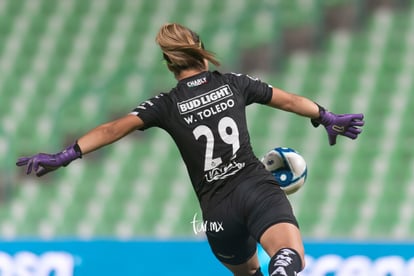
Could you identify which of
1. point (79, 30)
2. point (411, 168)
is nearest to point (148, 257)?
point (411, 168)

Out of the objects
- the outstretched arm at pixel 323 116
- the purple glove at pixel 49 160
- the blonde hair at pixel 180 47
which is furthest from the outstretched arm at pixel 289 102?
the purple glove at pixel 49 160

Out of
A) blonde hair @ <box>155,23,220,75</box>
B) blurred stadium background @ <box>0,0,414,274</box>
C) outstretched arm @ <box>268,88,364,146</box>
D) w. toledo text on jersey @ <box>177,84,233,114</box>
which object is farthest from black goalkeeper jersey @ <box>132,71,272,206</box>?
blurred stadium background @ <box>0,0,414,274</box>

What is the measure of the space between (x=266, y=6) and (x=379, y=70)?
4.36 feet

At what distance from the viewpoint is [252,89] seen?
5.64 metres

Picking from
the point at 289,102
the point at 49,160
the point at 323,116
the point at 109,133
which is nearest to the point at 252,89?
the point at 289,102

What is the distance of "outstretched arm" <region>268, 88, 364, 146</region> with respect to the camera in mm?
5723

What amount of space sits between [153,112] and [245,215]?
2.15 ft

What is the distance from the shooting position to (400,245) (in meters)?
7.19

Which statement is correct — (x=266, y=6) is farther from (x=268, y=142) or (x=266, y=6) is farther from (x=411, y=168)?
(x=411, y=168)

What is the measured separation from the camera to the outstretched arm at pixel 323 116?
572cm

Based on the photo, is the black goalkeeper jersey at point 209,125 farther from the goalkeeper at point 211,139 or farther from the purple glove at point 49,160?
the purple glove at point 49,160

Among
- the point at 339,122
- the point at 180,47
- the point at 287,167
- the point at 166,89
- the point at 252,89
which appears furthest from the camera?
the point at 166,89

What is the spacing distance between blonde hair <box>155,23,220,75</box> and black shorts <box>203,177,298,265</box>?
2.08 ft

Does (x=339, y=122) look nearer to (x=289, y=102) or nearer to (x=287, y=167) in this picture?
(x=289, y=102)
